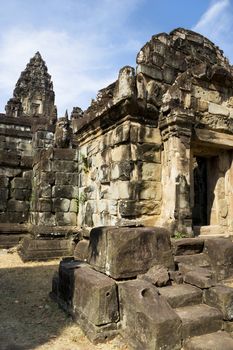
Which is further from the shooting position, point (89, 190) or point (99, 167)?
point (89, 190)

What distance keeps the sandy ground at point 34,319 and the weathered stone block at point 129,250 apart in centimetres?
68

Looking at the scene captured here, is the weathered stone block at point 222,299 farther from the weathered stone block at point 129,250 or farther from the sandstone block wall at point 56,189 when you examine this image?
the sandstone block wall at point 56,189

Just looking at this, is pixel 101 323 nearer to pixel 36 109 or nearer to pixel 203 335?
pixel 203 335

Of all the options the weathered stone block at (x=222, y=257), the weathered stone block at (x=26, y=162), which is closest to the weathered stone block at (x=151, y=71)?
the weathered stone block at (x=222, y=257)

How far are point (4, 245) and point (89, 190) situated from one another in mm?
2777

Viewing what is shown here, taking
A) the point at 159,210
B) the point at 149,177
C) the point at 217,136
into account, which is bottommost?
the point at 159,210

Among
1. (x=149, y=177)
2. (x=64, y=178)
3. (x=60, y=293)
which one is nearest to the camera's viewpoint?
(x=60, y=293)

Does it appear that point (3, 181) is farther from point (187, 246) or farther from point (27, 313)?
point (187, 246)

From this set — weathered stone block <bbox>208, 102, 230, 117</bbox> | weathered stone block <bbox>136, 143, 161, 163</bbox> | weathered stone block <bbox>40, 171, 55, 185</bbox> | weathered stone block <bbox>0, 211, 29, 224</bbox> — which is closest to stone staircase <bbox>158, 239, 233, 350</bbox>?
weathered stone block <bbox>136, 143, 161, 163</bbox>

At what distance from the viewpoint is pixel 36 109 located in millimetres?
→ 26562

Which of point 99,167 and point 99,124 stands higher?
point 99,124

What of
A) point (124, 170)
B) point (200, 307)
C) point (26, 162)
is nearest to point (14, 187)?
point (26, 162)

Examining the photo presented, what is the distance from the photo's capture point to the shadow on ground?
3025 mm

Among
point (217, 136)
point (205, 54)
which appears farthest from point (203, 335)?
point (205, 54)
